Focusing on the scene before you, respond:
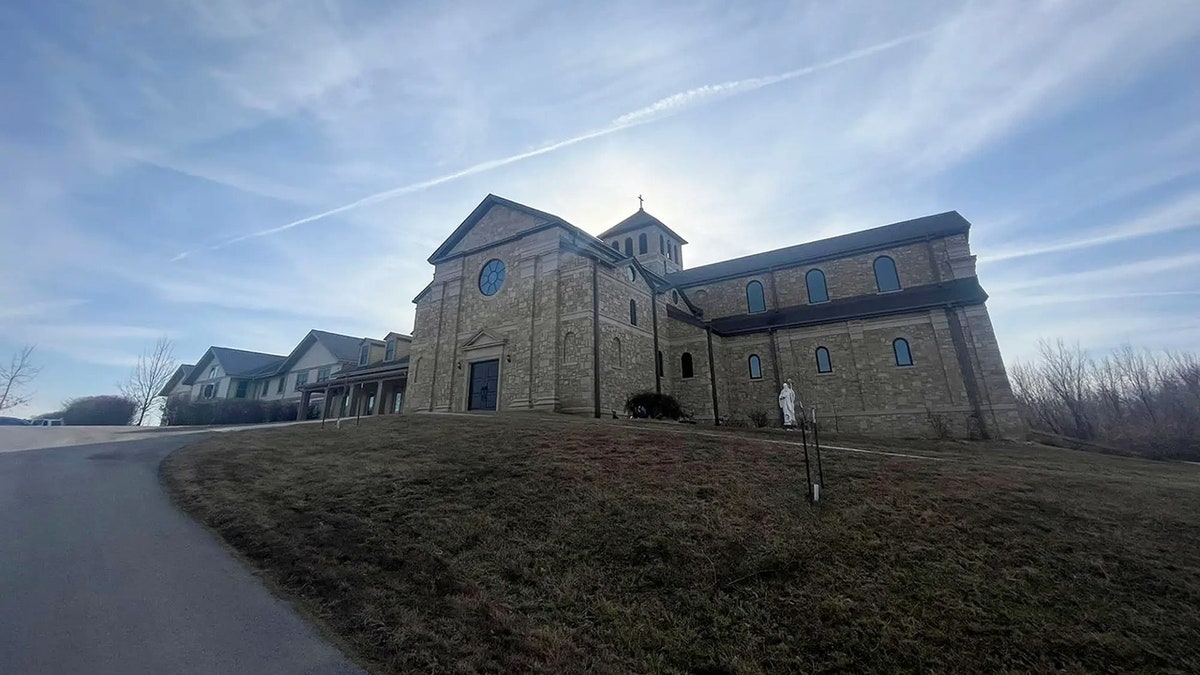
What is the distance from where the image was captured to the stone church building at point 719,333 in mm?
21297

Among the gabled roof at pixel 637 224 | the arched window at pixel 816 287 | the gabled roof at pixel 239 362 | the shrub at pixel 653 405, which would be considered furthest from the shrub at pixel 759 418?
the gabled roof at pixel 239 362

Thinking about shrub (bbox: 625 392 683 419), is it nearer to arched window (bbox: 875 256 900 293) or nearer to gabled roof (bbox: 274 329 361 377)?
arched window (bbox: 875 256 900 293)

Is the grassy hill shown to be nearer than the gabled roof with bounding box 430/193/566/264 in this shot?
Yes

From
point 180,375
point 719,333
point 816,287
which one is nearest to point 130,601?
point 719,333

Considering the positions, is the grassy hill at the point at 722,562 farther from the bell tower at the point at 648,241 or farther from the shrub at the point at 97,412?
the shrub at the point at 97,412

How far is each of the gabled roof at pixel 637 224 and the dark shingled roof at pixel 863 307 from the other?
45.6ft

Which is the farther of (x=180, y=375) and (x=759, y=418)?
(x=180, y=375)

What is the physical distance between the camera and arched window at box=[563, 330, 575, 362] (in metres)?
21.0

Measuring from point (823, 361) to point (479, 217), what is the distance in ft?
67.3

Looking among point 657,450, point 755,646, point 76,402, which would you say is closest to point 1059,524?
point 755,646

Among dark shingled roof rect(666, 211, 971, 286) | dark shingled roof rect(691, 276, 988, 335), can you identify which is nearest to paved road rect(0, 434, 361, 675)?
dark shingled roof rect(691, 276, 988, 335)

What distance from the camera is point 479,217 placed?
25.7 m

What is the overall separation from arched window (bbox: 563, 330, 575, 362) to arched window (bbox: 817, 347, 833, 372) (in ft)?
45.2

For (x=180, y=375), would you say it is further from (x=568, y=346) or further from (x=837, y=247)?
(x=837, y=247)
